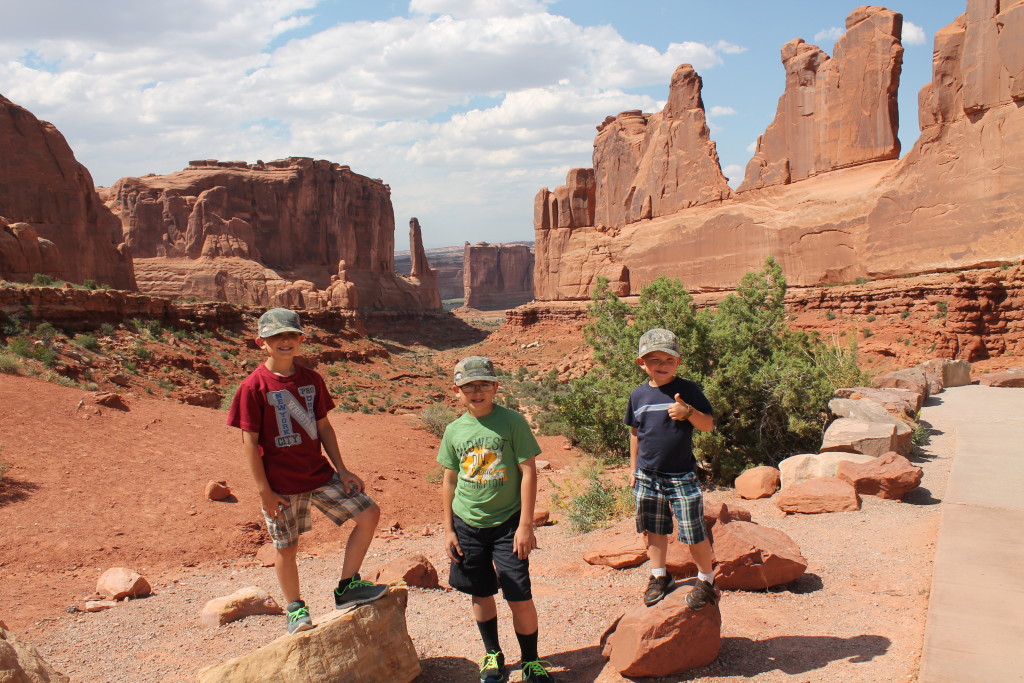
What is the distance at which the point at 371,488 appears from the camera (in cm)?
1030

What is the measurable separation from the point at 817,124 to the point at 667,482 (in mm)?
22029

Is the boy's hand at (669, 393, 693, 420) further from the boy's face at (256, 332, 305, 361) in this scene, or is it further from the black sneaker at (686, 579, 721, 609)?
the boy's face at (256, 332, 305, 361)

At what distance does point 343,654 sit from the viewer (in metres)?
3.35

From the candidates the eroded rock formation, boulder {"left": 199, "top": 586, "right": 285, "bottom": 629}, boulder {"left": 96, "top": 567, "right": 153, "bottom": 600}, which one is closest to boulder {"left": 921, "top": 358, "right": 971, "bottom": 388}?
boulder {"left": 199, "top": 586, "right": 285, "bottom": 629}

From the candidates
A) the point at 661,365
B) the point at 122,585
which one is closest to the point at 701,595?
the point at 661,365

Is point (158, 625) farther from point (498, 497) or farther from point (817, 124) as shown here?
point (817, 124)

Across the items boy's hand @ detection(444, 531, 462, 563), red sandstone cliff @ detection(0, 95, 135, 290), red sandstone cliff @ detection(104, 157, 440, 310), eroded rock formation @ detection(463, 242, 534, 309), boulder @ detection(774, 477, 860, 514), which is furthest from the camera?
eroded rock formation @ detection(463, 242, 534, 309)

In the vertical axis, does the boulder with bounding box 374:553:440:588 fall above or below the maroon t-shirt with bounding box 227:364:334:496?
below

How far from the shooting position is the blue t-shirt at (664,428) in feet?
12.6

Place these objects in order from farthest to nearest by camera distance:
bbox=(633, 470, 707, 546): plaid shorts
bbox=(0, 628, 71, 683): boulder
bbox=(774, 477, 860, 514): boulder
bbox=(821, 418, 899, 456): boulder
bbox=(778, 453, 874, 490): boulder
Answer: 1. bbox=(821, 418, 899, 456): boulder
2. bbox=(778, 453, 874, 490): boulder
3. bbox=(774, 477, 860, 514): boulder
4. bbox=(633, 470, 707, 546): plaid shorts
5. bbox=(0, 628, 71, 683): boulder

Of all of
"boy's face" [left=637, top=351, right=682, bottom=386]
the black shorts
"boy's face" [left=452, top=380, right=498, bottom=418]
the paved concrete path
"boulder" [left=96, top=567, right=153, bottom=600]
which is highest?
"boy's face" [left=637, top=351, right=682, bottom=386]

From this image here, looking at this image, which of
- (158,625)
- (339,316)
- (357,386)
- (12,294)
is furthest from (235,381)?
(158,625)

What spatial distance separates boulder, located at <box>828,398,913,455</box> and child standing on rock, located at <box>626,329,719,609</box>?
491cm

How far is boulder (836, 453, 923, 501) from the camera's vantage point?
625 cm
